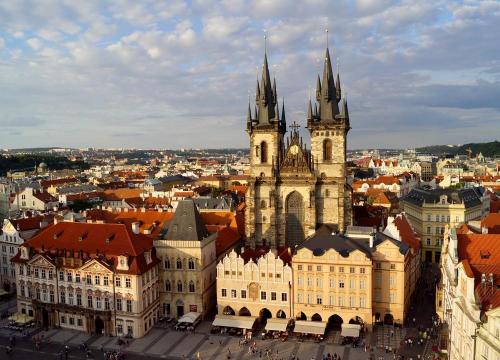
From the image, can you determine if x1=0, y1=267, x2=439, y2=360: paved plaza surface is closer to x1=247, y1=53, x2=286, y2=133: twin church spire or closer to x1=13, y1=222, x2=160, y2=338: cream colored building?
x1=13, y1=222, x2=160, y2=338: cream colored building

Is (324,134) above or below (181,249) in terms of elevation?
above

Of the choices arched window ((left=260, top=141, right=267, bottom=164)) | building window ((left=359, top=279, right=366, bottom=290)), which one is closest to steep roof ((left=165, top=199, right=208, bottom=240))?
building window ((left=359, top=279, right=366, bottom=290))

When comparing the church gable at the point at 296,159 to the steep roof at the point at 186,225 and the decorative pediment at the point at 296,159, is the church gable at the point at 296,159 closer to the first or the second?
the decorative pediment at the point at 296,159

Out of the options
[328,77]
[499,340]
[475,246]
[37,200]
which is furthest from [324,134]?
[37,200]

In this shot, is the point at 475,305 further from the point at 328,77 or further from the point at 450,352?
the point at 328,77

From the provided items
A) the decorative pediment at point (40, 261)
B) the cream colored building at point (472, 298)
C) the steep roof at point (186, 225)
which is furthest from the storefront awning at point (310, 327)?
the decorative pediment at point (40, 261)
